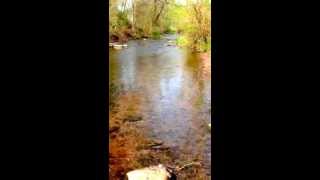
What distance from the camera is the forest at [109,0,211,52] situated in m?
1.69

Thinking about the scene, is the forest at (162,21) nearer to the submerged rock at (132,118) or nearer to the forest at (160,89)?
the forest at (160,89)

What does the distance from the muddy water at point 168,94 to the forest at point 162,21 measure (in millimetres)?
58

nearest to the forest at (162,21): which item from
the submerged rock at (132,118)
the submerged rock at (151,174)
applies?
the submerged rock at (132,118)

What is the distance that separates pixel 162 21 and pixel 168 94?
431mm

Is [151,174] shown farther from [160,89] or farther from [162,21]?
[162,21]

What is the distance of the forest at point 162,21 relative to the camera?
1687mm

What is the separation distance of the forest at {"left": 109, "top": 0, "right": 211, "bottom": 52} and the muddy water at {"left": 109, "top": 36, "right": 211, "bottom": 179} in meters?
0.06

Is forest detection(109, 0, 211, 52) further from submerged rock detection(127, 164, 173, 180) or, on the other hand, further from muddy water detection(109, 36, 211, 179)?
submerged rock detection(127, 164, 173, 180)

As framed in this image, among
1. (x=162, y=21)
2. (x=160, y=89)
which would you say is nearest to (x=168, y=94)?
(x=160, y=89)
